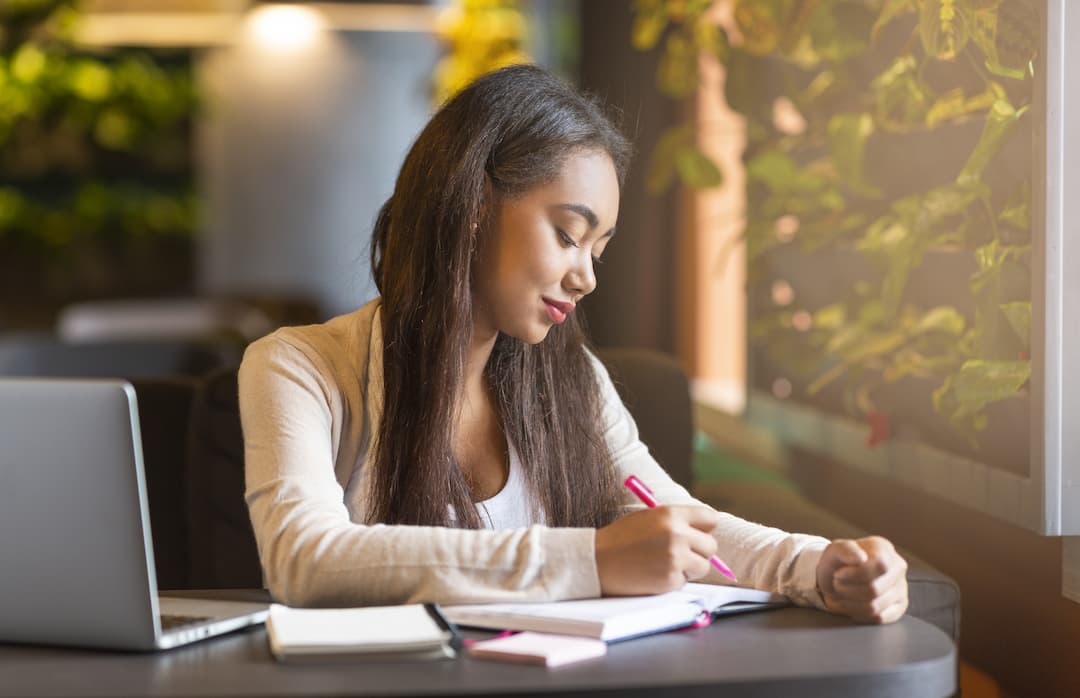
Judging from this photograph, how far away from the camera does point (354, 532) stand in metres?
1.14

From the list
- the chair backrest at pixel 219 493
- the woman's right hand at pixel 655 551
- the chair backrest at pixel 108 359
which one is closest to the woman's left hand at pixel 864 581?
the woman's right hand at pixel 655 551

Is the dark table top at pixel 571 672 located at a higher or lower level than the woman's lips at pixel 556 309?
lower

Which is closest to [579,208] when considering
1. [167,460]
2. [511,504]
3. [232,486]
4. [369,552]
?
[511,504]

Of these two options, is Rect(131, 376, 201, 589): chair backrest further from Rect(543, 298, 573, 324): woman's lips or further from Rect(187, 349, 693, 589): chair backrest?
Rect(543, 298, 573, 324): woman's lips

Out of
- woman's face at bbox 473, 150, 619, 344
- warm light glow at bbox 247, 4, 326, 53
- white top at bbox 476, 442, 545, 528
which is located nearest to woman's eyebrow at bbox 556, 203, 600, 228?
woman's face at bbox 473, 150, 619, 344

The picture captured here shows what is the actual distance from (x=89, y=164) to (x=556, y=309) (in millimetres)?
5699

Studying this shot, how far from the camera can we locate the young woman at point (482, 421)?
3.66 feet

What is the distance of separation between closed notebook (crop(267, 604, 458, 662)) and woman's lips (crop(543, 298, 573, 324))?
0.41 meters

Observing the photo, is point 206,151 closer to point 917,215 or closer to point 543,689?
point 917,215

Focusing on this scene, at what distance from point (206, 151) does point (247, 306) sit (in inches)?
35.4

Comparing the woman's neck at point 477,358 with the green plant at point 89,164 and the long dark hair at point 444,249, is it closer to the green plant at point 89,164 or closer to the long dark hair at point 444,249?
the long dark hair at point 444,249

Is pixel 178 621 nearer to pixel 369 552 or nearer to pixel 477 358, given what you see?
pixel 369 552

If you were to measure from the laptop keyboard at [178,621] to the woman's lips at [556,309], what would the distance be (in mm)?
479

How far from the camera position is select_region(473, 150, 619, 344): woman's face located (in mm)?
1362
